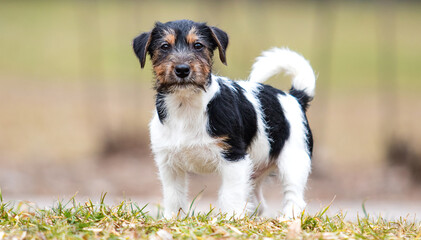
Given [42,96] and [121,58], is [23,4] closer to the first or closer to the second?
[121,58]

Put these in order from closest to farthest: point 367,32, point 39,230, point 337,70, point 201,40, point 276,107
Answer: point 39,230 → point 201,40 → point 276,107 → point 337,70 → point 367,32

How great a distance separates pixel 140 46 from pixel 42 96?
18.7 metres

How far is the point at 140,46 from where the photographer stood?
5672 millimetres

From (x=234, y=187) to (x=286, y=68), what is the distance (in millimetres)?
1762

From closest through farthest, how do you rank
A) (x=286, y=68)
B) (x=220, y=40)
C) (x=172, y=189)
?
1. (x=220, y=40)
2. (x=172, y=189)
3. (x=286, y=68)

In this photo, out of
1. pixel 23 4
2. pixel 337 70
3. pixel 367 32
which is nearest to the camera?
pixel 337 70

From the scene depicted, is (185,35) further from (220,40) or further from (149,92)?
(149,92)

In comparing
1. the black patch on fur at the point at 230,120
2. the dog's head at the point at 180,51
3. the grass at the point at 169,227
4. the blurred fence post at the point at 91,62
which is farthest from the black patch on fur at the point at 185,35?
the blurred fence post at the point at 91,62

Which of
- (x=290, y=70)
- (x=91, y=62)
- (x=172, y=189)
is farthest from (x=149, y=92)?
(x=172, y=189)

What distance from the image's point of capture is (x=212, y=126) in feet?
18.2

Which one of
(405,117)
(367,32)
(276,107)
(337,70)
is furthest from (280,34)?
(276,107)

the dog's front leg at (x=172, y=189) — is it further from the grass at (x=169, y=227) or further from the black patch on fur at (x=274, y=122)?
the black patch on fur at (x=274, y=122)

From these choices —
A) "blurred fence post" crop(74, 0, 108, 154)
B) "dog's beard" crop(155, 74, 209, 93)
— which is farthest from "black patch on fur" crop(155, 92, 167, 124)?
"blurred fence post" crop(74, 0, 108, 154)

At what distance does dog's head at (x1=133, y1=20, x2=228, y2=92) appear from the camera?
17.2 ft
